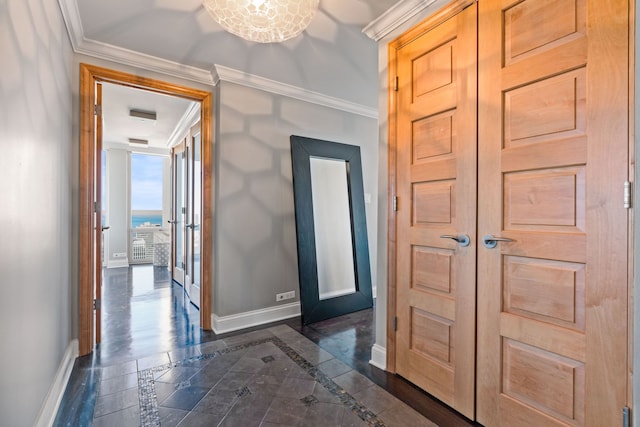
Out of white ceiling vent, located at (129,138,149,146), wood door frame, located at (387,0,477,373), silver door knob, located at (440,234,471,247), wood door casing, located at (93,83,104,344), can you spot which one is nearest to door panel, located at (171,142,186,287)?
white ceiling vent, located at (129,138,149,146)

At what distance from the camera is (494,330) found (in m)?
1.49

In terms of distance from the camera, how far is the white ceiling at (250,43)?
76.2 inches

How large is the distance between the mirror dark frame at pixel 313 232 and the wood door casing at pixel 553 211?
68.0 inches

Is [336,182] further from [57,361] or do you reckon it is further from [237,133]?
[57,361]

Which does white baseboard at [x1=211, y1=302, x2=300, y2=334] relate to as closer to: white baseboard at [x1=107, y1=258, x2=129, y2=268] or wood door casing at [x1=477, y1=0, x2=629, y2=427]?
wood door casing at [x1=477, y1=0, x2=629, y2=427]

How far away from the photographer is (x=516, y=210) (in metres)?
1.42

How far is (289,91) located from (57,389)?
9.46 ft

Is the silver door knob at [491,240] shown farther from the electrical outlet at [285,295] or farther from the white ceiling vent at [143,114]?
the white ceiling vent at [143,114]

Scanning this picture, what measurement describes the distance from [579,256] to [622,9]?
92 centimetres

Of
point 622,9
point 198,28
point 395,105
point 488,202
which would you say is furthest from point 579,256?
point 198,28

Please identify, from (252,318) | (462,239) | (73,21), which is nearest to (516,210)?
(462,239)

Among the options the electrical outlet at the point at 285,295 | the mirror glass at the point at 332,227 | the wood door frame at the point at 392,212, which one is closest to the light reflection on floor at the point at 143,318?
the electrical outlet at the point at 285,295

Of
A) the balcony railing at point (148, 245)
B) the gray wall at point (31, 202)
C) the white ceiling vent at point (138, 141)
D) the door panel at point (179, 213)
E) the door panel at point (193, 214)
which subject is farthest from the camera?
the balcony railing at point (148, 245)

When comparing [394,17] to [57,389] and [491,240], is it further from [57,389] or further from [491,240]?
[57,389]
